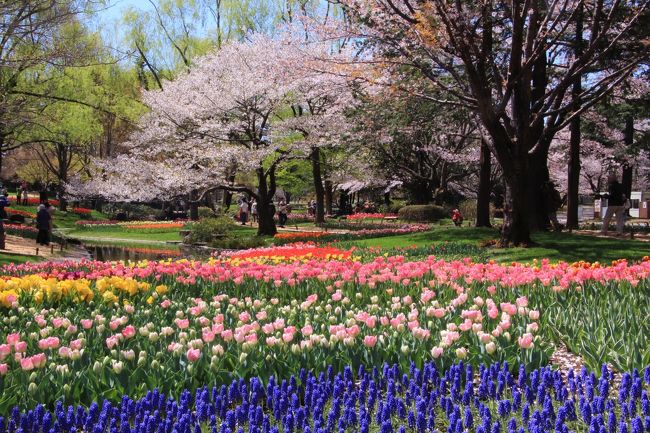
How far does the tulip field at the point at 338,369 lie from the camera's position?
322 cm

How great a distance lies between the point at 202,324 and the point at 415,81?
1264 centimetres

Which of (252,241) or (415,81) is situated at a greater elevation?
(415,81)

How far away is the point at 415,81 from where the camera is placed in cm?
1678

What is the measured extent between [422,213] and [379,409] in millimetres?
31691

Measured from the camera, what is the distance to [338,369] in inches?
167

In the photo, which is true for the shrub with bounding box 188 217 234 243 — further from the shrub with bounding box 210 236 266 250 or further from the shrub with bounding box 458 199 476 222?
the shrub with bounding box 458 199 476 222

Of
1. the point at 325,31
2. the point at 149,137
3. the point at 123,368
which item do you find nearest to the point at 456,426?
the point at 123,368

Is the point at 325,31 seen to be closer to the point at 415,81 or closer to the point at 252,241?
the point at 415,81

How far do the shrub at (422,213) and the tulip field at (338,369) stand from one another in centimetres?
2790

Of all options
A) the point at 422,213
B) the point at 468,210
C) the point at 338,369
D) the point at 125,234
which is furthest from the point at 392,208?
the point at 338,369

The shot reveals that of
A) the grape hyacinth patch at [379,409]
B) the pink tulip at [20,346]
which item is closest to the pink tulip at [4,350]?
the pink tulip at [20,346]

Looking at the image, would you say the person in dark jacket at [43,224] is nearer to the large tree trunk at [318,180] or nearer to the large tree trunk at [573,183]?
the large tree trunk at [318,180]

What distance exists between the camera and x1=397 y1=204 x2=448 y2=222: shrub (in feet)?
113

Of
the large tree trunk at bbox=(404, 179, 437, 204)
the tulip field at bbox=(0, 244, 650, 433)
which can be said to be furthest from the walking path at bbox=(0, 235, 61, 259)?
the large tree trunk at bbox=(404, 179, 437, 204)
